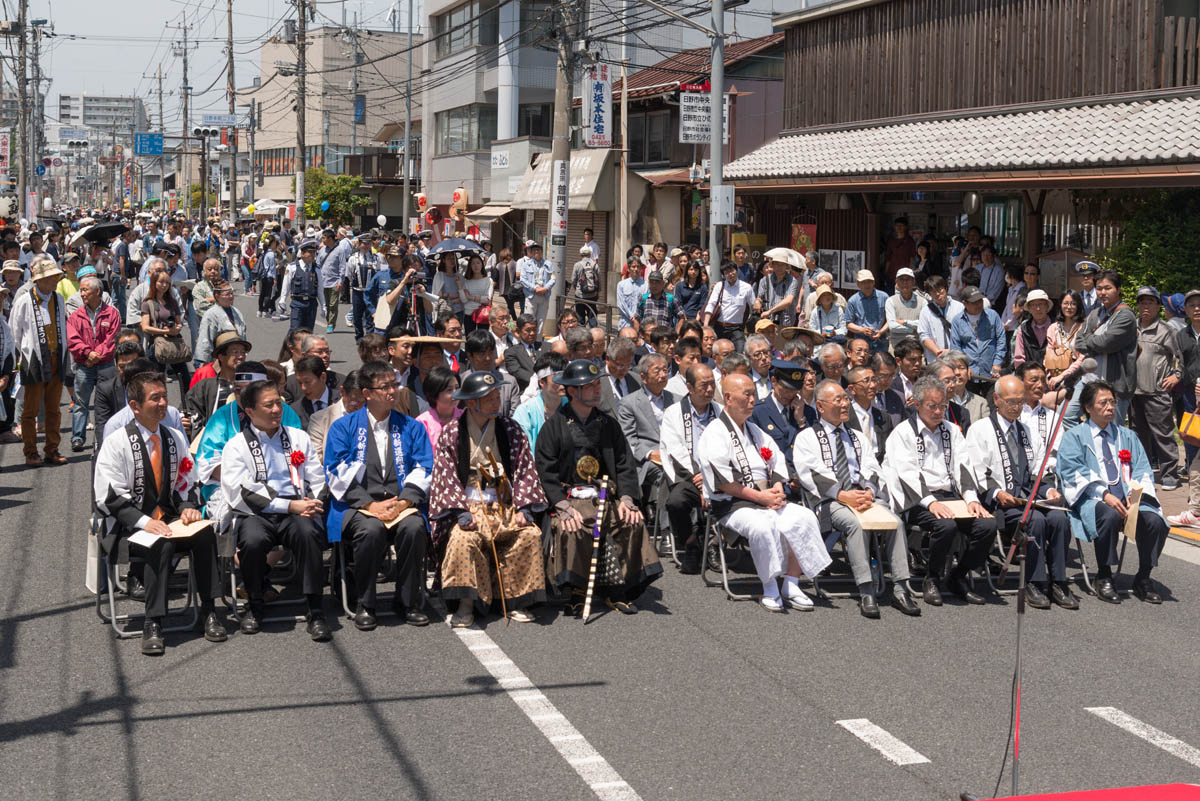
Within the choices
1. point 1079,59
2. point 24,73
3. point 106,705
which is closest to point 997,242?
point 1079,59

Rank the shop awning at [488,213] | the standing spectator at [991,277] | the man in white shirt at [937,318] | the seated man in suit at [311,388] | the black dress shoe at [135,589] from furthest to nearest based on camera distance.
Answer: the shop awning at [488,213] → the standing spectator at [991,277] → the man in white shirt at [937,318] → the seated man in suit at [311,388] → the black dress shoe at [135,589]

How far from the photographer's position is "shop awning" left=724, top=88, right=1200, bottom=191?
1461 centimetres

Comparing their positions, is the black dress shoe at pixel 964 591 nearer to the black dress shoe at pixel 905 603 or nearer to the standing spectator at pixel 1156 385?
the black dress shoe at pixel 905 603

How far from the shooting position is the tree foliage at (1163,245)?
15047 millimetres

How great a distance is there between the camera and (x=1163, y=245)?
15172mm

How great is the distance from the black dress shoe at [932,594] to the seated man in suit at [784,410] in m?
1.26

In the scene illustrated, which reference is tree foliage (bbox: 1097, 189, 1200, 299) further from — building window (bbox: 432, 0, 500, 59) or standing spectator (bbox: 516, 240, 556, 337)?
building window (bbox: 432, 0, 500, 59)

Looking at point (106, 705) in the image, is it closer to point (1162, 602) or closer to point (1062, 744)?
point (1062, 744)

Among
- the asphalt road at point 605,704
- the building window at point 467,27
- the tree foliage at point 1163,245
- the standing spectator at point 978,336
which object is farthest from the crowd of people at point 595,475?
the building window at point 467,27

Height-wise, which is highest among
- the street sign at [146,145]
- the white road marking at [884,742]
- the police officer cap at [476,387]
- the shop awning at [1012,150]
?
the street sign at [146,145]

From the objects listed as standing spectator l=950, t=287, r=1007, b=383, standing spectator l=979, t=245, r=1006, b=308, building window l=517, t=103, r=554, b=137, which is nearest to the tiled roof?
standing spectator l=979, t=245, r=1006, b=308

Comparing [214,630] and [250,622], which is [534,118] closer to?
[250,622]

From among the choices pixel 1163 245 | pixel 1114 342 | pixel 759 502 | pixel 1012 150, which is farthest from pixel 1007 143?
pixel 759 502

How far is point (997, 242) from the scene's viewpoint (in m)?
18.6
